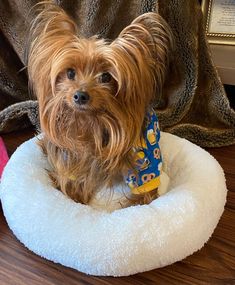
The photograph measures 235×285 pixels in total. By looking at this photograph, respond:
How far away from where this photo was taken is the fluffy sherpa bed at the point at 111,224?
110cm

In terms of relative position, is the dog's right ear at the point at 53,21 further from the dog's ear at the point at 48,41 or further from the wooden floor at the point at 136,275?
the wooden floor at the point at 136,275

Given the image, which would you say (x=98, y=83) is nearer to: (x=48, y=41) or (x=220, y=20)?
(x=48, y=41)

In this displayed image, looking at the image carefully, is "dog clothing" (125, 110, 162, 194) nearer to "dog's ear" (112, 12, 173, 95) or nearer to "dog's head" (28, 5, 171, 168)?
"dog's head" (28, 5, 171, 168)

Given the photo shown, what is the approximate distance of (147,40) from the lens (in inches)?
43.4

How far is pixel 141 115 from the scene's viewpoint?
118cm

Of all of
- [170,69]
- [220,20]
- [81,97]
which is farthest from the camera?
[220,20]

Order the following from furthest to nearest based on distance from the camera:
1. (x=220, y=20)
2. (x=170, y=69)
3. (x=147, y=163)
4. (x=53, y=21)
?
1. (x=220, y=20)
2. (x=170, y=69)
3. (x=147, y=163)
4. (x=53, y=21)

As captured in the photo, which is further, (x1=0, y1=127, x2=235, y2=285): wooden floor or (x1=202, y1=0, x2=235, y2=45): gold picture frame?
(x1=202, y1=0, x2=235, y2=45): gold picture frame

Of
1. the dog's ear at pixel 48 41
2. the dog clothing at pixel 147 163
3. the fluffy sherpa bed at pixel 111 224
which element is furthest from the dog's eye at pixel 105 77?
the fluffy sherpa bed at pixel 111 224

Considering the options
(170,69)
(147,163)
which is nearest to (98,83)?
(147,163)

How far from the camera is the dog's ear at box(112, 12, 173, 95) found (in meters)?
1.08

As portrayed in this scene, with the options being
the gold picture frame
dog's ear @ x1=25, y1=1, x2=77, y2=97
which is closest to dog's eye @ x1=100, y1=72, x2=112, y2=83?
dog's ear @ x1=25, y1=1, x2=77, y2=97

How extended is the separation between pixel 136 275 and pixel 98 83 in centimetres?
58

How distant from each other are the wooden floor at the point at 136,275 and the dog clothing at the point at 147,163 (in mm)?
273
